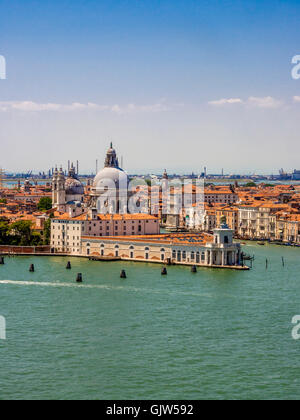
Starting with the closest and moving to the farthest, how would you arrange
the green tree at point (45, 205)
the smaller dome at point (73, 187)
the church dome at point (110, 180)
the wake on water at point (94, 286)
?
the wake on water at point (94, 286)
the church dome at point (110, 180)
the smaller dome at point (73, 187)
the green tree at point (45, 205)

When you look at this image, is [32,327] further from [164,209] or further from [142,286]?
[164,209]

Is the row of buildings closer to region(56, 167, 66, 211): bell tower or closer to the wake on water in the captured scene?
region(56, 167, 66, 211): bell tower

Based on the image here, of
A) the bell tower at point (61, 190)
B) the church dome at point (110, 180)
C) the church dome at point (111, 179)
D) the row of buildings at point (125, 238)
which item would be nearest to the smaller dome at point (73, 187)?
the bell tower at point (61, 190)

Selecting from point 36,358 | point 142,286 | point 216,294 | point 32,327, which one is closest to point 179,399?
point 36,358

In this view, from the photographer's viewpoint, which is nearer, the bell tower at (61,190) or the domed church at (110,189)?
the domed church at (110,189)

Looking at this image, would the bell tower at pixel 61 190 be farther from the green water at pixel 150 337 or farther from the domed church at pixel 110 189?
the green water at pixel 150 337

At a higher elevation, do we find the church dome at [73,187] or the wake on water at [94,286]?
the church dome at [73,187]

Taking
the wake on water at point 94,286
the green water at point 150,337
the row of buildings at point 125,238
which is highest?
the row of buildings at point 125,238

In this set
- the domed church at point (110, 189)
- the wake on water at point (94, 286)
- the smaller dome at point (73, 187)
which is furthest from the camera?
the smaller dome at point (73, 187)
